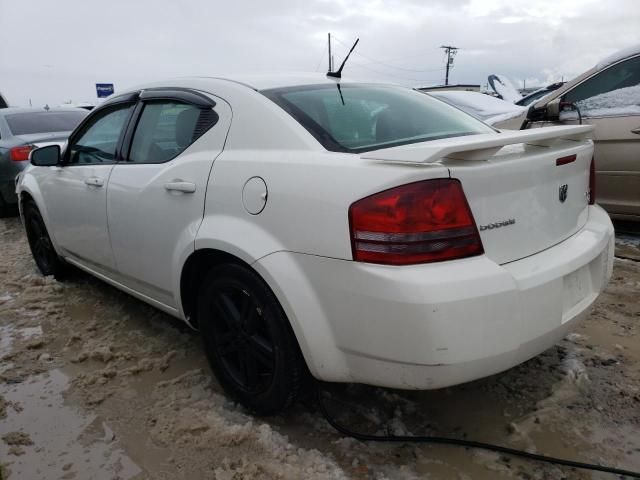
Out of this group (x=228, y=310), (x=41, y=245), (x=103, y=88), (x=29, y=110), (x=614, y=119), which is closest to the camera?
(x=228, y=310)

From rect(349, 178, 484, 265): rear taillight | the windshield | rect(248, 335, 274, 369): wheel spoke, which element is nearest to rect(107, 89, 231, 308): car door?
the windshield

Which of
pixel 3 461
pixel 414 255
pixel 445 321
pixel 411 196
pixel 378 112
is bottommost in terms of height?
pixel 3 461

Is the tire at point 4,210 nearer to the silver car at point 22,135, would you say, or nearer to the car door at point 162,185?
the silver car at point 22,135

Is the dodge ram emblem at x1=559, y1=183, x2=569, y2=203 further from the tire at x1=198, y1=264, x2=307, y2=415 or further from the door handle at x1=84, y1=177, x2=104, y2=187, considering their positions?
the door handle at x1=84, y1=177, x2=104, y2=187

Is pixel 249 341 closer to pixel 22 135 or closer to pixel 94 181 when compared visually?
pixel 94 181

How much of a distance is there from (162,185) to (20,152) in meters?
4.92

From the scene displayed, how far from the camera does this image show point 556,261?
2016mm

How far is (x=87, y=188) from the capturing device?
3.30m

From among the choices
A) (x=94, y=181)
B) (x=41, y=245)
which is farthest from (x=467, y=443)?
(x=41, y=245)

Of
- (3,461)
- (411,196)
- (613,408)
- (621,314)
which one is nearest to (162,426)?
(3,461)

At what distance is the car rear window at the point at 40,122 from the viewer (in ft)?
22.8

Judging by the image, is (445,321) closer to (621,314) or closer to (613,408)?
(613,408)

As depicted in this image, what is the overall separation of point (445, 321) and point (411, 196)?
16.6 inches

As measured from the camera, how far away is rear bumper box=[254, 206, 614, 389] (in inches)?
67.7
